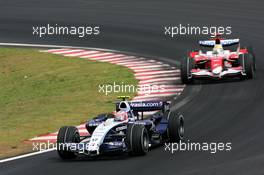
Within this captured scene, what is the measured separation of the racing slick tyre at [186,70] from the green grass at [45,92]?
5.68 feet

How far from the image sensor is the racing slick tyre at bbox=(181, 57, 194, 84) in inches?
1143

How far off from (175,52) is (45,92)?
7038mm

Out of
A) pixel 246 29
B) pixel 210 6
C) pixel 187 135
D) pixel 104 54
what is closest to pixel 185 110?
pixel 187 135

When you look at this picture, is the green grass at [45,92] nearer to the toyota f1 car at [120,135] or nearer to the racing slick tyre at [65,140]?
the racing slick tyre at [65,140]

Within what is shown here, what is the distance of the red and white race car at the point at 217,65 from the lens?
28969 mm

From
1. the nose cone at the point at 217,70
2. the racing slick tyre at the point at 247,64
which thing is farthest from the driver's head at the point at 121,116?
the racing slick tyre at the point at 247,64

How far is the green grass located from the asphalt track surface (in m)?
2.38

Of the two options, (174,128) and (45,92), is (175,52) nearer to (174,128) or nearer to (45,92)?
(45,92)

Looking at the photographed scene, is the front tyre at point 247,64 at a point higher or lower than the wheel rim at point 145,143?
higher
